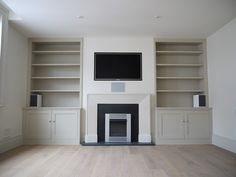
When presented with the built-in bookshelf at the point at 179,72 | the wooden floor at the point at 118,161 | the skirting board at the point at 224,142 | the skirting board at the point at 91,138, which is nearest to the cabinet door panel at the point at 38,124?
the wooden floor at the point at 118,161

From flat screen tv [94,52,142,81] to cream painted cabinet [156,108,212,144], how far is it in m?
1.05

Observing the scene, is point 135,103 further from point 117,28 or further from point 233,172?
point 233,172

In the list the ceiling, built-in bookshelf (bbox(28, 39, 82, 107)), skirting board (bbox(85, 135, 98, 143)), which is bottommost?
skirting board (bbox(85, 135, 98, 143))

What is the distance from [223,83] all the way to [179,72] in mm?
1130

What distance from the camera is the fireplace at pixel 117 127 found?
434 cm

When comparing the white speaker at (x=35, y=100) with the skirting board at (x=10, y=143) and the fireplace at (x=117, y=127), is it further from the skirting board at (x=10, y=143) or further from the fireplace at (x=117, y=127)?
the fireplace at (x=117, y=127)

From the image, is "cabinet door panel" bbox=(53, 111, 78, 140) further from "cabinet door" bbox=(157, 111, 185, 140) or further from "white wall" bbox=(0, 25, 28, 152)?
"cabinet door" bbox=(157, 111, 185, 140)

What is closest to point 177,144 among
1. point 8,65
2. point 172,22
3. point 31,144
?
point 172,22

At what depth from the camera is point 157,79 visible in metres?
4.73

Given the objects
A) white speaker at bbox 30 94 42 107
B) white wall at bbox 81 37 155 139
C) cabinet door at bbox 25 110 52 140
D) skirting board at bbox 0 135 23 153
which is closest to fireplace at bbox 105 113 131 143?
white wall at bbox 81 37 155 139

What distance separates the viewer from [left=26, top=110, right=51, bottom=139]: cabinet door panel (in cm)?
425

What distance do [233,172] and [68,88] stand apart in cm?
367

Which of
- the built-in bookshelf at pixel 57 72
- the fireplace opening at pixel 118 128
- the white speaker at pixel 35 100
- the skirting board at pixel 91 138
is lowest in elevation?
the skirting board at pixel 91 138

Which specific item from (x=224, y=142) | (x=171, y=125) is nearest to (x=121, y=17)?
(x=171, y=125)
